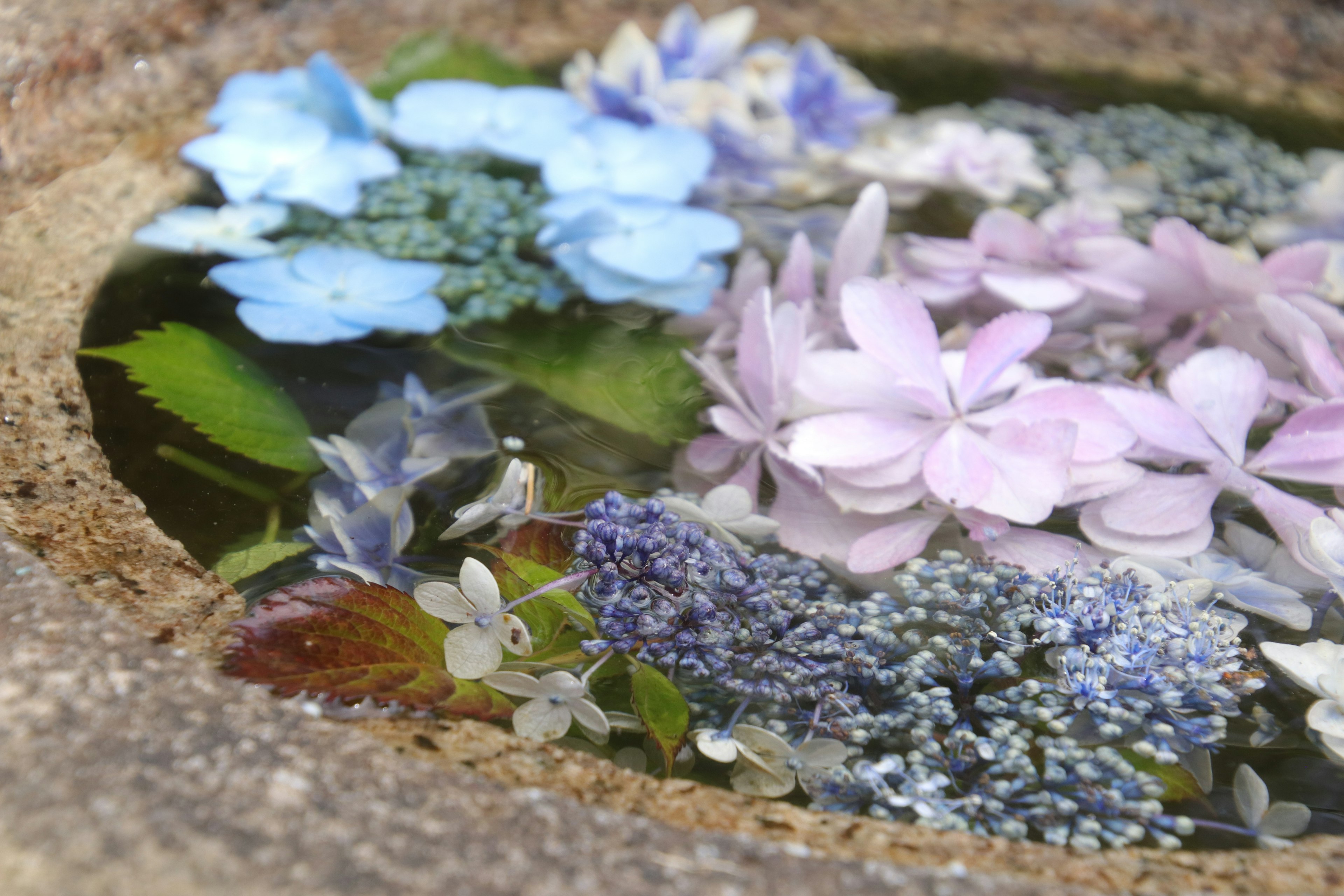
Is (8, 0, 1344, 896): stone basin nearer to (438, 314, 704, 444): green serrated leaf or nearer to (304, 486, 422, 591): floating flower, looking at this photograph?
(304, 486, 422, 591): floating flower

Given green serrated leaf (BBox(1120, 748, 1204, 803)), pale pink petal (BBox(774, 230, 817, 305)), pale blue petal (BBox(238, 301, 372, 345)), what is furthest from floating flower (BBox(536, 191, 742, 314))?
green serrated leaf (BBox(1120, 748, 1204, 803))

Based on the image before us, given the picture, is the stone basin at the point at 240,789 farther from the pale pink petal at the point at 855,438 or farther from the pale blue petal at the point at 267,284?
the pale pink petal at the point at 855,438

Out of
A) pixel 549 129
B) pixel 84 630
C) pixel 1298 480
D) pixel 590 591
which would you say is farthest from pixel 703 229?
pixel 84 630

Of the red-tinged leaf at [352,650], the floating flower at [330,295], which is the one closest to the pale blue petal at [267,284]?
the floating flower at [330,295]

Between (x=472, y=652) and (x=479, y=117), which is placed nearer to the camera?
(x=472, y=652)

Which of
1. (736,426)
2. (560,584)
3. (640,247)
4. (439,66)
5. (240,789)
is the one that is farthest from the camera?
(439,66)

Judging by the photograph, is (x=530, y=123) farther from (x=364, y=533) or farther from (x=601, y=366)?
(x=364, y=533)

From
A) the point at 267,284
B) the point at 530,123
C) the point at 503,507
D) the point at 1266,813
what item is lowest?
the point at 1266,813

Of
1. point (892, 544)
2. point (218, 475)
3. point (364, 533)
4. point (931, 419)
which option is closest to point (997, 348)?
point (931, 419)

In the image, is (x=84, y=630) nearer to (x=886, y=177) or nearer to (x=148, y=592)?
(x=148, y=592)
